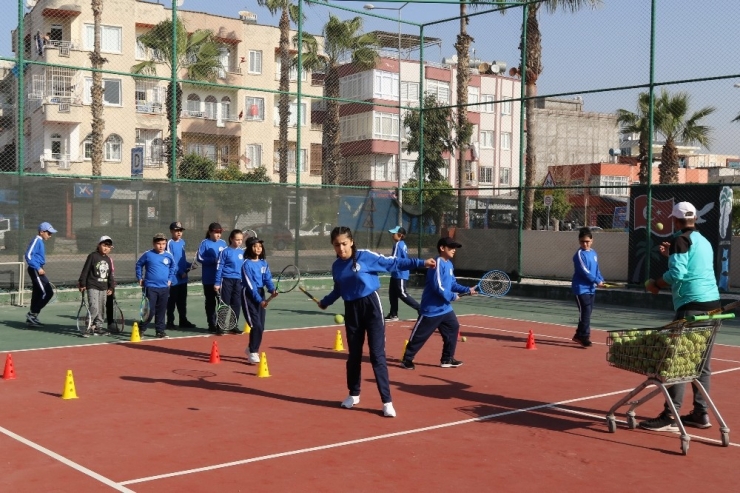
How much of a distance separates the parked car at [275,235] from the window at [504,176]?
40.5 meters

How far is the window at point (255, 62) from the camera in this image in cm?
5359

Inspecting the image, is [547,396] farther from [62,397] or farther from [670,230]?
[670,230]

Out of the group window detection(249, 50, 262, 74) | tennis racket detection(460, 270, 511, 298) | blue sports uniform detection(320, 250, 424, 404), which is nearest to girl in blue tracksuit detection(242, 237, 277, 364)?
blue sports uniform detection(320, 250, 424, 404)

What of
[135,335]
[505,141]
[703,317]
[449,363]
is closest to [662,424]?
[703,317]

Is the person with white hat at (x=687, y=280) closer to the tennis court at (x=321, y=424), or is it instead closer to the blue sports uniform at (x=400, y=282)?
the tennis court at (x=321, y=424)

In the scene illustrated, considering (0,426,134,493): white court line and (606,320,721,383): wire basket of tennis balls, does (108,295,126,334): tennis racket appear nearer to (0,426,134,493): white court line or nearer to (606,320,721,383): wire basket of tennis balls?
(0,426,134,493): white court line

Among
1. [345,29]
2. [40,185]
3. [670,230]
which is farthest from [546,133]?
[40,185]

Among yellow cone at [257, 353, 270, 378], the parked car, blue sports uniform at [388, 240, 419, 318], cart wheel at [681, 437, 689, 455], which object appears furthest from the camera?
the parked car

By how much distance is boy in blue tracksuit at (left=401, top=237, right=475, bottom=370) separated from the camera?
12055 mm

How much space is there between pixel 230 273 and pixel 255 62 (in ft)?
133

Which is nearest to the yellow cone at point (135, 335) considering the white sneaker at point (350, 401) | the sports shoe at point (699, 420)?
the white sneaker at point (350, 401)

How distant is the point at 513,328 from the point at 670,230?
21.5ft

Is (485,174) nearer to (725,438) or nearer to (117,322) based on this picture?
(117,322)

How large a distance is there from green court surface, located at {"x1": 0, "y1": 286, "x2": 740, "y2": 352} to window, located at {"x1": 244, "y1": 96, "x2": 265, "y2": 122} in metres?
27.1
